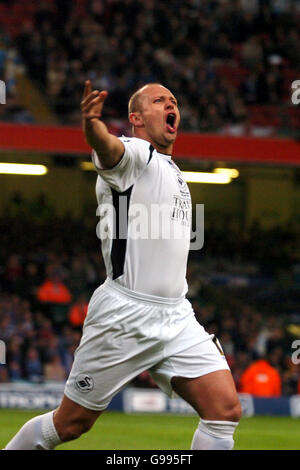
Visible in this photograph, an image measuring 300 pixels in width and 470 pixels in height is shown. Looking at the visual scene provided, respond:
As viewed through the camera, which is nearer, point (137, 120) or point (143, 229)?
point (143, 229)

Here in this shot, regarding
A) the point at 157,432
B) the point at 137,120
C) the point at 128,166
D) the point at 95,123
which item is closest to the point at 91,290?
the point at 157,432

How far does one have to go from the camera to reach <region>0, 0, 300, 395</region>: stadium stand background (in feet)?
60.2

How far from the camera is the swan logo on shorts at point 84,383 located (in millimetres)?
5430

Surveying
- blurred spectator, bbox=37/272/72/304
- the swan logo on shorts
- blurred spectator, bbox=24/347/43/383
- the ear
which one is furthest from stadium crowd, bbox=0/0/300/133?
the swan logo on shorts

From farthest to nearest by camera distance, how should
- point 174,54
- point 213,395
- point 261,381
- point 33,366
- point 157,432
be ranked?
point 174,54
point 261,381
point 33,366
point 157,432
point 213,395

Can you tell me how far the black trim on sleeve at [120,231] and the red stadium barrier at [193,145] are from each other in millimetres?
12900

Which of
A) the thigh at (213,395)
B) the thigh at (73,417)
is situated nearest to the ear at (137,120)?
the thigh at (213,395)

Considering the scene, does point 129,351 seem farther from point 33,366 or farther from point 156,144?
point 33,366

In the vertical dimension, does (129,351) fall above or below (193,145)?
below

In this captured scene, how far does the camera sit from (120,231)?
18.2 ft

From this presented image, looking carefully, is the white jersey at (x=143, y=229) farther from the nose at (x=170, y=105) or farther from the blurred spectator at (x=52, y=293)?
the blurred spectator at (x=52, y=293)

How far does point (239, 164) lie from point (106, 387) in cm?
1483

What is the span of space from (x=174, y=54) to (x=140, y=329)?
16369 mm

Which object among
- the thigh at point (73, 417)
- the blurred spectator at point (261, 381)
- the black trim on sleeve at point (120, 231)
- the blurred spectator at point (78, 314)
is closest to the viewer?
the thigh at point (73, 417)
